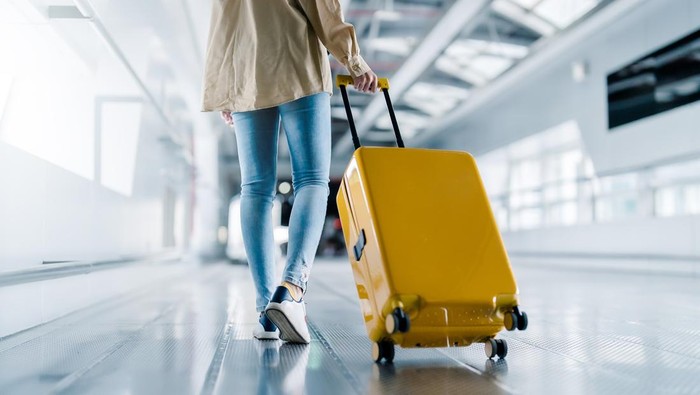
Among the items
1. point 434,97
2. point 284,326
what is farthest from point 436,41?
point 284,326

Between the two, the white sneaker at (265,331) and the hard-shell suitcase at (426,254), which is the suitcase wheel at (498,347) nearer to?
the hard-shell suitcase at (426,254)

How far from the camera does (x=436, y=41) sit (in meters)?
8.24

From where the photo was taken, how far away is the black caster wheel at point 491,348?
5.10ft

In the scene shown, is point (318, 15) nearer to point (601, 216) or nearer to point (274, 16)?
point (274, 16)

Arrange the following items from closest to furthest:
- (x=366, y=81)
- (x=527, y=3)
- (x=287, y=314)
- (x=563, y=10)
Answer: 1. (x=287, y=314)
2. (x=366, y=81)
3. (x=527, y=3)
4. (x=563, y=10)

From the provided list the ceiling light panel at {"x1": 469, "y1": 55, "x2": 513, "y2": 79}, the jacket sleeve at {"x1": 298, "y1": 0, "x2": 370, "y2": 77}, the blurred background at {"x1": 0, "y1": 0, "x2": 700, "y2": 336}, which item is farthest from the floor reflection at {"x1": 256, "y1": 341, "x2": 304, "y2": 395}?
the ceiling light panel at {"x1": 469, "y1": 55, "x2": 513, "y2": 79}

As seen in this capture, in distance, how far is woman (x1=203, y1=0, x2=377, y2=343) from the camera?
1773 mm

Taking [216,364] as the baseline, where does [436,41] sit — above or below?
above

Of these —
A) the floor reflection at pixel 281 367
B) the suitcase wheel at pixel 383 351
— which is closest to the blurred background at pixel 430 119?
the floor reflection at pixel 281 367

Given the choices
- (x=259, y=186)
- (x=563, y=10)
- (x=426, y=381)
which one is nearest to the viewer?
(x=426, y=381)

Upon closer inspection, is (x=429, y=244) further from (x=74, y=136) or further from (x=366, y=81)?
(x=74, y=136)

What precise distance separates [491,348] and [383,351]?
0.95 ft

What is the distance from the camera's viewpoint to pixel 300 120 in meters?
1.80

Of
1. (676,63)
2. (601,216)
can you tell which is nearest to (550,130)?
(601,216)
